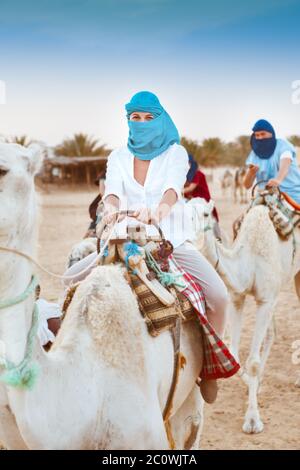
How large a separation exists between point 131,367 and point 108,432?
28 centimetres

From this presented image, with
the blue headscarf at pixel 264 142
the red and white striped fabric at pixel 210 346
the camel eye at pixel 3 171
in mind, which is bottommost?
the red and white striped fabric at pixel 210 346

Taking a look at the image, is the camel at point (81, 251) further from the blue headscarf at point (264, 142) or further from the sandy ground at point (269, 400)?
the blue headscarf at point (264, 142)

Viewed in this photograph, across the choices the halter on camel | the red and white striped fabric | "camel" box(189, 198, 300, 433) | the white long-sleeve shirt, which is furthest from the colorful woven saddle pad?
the halter on camel

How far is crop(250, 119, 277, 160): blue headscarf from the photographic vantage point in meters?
6.32

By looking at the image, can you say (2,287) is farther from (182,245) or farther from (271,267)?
(271,267)

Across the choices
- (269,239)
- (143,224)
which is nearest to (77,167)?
(269,239)

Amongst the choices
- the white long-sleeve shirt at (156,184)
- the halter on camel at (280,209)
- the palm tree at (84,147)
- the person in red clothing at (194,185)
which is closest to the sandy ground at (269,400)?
the white long-sleeve shirt at (156,184)

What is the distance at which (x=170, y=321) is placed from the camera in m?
2.78

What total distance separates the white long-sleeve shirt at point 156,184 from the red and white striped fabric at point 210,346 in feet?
0.68

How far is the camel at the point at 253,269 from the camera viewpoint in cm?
518

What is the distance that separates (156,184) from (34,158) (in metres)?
1.25

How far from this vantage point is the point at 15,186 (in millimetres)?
1935

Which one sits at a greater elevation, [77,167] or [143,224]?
[143,224]

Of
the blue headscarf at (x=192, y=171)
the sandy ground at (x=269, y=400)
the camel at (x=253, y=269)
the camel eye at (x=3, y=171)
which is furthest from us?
the blue headscarf at (x=192, y=171)
